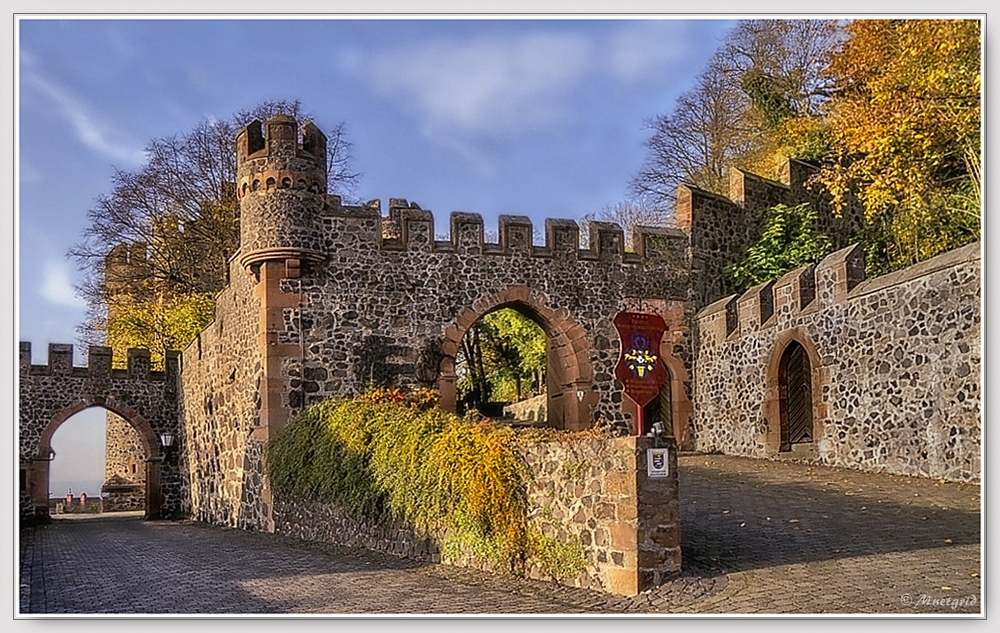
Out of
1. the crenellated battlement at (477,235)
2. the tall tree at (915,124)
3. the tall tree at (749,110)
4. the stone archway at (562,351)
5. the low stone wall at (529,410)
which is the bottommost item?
the low stone wall at (529,410)

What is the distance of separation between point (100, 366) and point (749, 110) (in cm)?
1527

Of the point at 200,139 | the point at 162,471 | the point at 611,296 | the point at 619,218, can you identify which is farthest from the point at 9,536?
the point at 619,218

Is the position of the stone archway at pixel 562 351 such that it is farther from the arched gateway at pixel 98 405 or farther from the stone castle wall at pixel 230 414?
the arched gateway at pixel 98 405

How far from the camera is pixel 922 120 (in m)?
13.7

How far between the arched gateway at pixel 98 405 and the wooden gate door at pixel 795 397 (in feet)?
43.7

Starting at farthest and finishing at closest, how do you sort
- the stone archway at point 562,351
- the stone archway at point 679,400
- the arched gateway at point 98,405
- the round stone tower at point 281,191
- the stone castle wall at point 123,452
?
the stone castle wall at point 123,452, the arched gateway at point 98,405, the stone archway at point 679,400, the stone archway at point 562,351, the round stone tower at point 281,191

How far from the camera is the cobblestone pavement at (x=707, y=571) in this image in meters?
7.79

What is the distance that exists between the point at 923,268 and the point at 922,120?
2.12 metres

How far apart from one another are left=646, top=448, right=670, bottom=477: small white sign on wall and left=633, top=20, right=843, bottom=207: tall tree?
27.4 feet

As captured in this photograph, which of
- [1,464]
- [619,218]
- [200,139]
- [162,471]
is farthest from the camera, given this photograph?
[619,218]

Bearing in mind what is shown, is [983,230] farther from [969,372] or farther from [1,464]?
[1,464]

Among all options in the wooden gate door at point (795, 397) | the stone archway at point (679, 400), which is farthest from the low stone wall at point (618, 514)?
the stone archway at point (679, 400)

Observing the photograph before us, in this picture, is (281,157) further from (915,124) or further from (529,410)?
(529,410)

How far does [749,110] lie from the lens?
76.2ft
